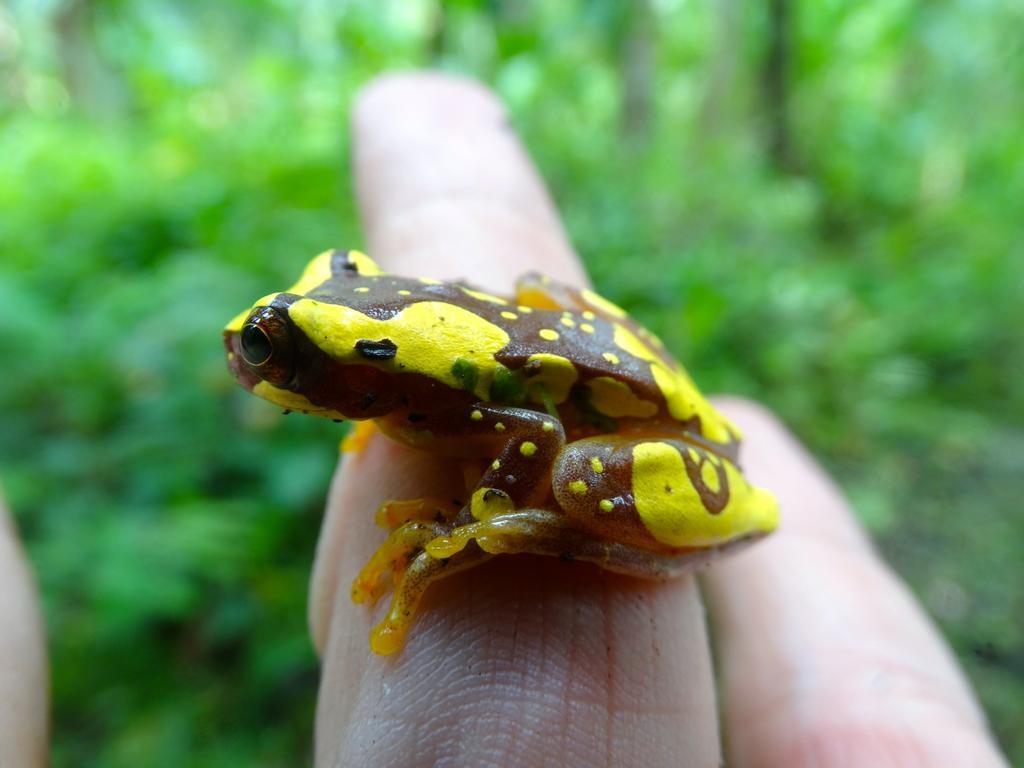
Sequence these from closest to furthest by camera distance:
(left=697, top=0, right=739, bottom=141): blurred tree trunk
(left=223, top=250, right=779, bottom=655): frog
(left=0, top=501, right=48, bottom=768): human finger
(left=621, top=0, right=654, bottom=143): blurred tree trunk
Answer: (left=0, top=501, right=48, bottom=768): human finger
(left=223, top=250, right=779, bottom=655): frog
(left=621, top=0, right=654, bottom=143): blurred tree trunk
(left=697, top=0, right=739, bottom=141): blurred tree trunk

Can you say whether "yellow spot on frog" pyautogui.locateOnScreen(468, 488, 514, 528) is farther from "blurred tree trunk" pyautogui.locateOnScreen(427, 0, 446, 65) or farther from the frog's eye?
"blurred tree trunk" pyautogui.locateOnScreen(427, 0, 446, 65)

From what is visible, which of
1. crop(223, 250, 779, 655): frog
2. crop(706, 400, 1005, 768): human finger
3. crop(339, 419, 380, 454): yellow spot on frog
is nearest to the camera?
crop(223, 250, 779, 655): frog

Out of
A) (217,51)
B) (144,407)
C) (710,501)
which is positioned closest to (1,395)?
(144,407)

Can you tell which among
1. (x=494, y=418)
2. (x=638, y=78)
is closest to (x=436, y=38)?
(x=638, y=78)

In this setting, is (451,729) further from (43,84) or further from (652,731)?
(43,84)

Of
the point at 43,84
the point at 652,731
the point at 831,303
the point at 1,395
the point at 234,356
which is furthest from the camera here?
the point at 43,84

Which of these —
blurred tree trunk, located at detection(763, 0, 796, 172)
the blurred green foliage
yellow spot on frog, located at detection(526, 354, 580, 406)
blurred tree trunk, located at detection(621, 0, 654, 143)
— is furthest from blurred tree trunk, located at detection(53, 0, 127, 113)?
yellow spot on frog, located at detection(526, 354, 580, 406)

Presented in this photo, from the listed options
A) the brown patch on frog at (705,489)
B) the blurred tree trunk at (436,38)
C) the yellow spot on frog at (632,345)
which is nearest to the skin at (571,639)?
the brown patch on frog at (705,489)

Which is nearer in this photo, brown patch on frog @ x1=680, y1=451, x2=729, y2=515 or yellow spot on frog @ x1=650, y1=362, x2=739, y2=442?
brown patch on frog @ x1=680, y1=451, x2=729, y2=515
